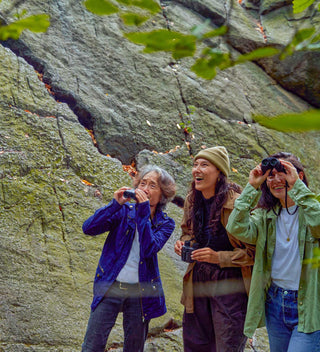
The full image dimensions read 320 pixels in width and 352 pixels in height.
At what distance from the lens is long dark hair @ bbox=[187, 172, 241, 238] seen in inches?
120

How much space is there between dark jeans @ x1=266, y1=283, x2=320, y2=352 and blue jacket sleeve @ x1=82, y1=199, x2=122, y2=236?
3.96ft

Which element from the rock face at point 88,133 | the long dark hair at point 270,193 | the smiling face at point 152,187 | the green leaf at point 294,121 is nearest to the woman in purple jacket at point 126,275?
the smiling face at point 152,187

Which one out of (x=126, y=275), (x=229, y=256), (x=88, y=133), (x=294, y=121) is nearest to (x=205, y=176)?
(x=229, y=256)

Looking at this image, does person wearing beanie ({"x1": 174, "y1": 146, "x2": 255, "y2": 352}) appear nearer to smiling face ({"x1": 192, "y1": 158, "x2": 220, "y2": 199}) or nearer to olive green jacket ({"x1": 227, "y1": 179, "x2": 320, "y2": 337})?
smiling face ({"x1": 192, "y1": 158, "x2": 220, "y2": 199})

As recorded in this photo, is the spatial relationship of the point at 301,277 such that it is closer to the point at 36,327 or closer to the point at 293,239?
the point at 293,239

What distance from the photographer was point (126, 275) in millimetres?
2971

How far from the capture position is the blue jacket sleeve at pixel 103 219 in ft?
9.93

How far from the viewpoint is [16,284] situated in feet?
13.5

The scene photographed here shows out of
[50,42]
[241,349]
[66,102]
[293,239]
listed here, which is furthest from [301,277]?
[50,42]

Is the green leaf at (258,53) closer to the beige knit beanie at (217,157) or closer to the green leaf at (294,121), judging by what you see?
the green leaf at (294,121)

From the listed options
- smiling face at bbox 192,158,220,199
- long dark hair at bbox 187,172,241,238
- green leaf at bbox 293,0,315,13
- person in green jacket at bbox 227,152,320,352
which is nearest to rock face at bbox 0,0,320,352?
smiling face at bbox 192,158,220,199

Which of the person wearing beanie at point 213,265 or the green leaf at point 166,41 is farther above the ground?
the green leaf at point 166,41

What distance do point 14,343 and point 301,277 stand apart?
2.51m

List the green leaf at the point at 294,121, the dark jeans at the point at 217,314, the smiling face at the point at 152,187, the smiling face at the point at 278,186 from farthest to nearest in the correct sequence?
the smiling face at the point at 152,187 < the dark jeans at the point at 217,314 < the smiling face at the point at 278,186 < the green leaf at the point at 294,121
